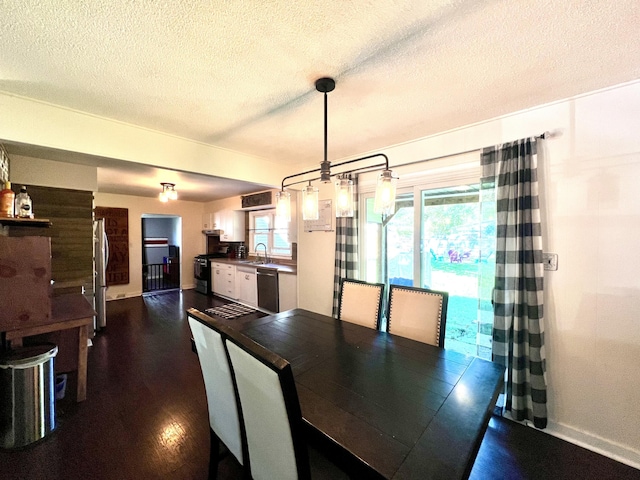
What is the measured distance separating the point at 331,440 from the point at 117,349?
3.45m

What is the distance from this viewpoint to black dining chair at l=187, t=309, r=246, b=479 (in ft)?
3.81

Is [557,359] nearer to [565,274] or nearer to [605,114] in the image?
[565,274]

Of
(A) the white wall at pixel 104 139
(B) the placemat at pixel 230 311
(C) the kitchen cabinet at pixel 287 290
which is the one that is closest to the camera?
(A) the white wall at pixel 104 139

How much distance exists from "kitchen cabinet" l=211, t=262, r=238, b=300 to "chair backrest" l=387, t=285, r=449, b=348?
4.07 meters

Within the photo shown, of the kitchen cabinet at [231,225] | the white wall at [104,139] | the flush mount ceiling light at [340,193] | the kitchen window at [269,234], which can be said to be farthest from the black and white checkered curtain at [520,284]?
the kitchen cabinet at [231,225]

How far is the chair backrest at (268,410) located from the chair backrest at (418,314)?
1249 mm

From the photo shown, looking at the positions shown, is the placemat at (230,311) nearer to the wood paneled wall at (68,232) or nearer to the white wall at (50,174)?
the wood paneled wall at (68,232)

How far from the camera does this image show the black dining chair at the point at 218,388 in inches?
45.8

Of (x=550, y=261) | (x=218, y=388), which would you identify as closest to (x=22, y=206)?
(x=218, y=388)

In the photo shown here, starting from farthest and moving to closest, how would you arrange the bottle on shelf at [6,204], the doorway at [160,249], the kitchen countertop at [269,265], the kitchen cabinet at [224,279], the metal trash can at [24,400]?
the doorway at [160,249], the kitchen cabinet at [224,279], the kitchen countertop at [269,265], the bottle on shelf at [6,204], the metal trash can at [24,400]

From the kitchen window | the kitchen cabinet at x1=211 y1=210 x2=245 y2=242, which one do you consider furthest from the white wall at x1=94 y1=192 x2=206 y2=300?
the kitchen window

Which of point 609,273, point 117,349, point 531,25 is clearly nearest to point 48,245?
point 117,349

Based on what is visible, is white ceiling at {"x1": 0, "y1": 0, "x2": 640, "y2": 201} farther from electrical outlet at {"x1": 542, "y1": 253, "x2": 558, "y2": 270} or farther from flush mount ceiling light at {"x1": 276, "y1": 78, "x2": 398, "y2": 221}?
electrical outlet at {"x1": 542, "y1": 253, "x2": 558, "y2": 270}

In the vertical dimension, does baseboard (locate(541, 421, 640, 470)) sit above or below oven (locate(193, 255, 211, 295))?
below
